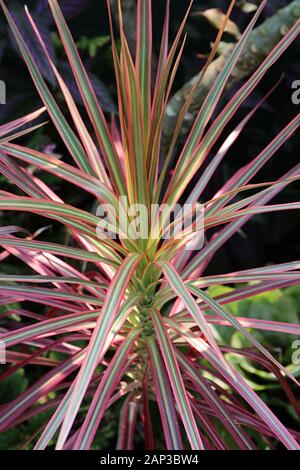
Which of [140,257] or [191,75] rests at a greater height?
[191,75]

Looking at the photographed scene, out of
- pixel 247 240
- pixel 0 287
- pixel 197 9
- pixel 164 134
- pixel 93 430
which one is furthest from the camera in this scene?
pixel 247 240

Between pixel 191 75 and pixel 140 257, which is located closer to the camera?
pixel 140 257

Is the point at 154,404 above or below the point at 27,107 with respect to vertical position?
below

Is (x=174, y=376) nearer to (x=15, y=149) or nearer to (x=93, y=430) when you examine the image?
(x=93, y=430)

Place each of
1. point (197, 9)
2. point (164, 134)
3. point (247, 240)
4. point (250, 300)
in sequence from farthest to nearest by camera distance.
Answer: point (247, 240) → point (197, 9) → point (250, 300) → point (164, 134)

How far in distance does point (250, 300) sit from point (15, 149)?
766 millimetres

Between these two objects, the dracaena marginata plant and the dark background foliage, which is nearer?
the dracaena marginata plant

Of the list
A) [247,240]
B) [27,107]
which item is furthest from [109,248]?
[247,240]

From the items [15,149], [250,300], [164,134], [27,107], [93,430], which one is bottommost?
[93,430]

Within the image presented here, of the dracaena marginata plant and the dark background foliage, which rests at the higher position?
the dark background foliage

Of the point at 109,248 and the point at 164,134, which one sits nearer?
the point at 109,248

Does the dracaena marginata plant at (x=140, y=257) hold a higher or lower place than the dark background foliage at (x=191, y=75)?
lower

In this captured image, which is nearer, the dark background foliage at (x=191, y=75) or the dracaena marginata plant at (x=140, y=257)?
the dracaena marginata plant at (x=140, y=257)

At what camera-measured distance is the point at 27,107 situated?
4.44 ft
